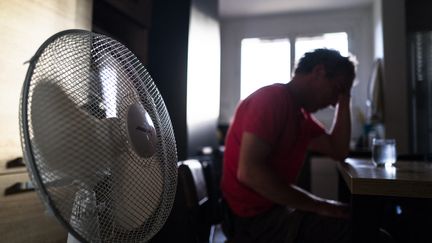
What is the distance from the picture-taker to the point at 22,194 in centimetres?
94

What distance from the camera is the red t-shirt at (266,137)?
1141 mm

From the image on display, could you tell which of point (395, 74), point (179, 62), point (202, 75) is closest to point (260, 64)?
point (395, 74)

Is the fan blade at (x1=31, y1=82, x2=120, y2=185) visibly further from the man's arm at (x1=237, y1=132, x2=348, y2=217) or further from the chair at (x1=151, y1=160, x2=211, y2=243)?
the man's arm at (x1=237, y1=132, x2=348, y2=217)

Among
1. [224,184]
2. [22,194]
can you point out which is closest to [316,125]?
[224,184]

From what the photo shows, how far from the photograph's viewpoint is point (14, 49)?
35.7 inches

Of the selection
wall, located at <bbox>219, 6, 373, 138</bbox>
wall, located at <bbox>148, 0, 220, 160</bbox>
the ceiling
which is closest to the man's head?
wall, located at <bbox>148, 0, 220, 160</bbox>

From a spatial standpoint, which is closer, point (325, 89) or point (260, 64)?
point (325, 89)

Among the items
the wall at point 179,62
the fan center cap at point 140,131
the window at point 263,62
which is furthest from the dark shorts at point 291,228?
the window at point 263,62

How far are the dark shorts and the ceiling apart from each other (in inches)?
124

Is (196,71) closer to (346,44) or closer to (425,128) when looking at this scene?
(425,128)

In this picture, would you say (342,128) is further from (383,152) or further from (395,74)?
(395,74)

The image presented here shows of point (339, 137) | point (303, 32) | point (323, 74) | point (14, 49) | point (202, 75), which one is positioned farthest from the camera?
point (303, 32)

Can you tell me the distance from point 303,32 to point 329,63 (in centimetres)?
303

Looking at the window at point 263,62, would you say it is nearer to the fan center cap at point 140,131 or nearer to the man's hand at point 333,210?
the man's hand at point 333,210
